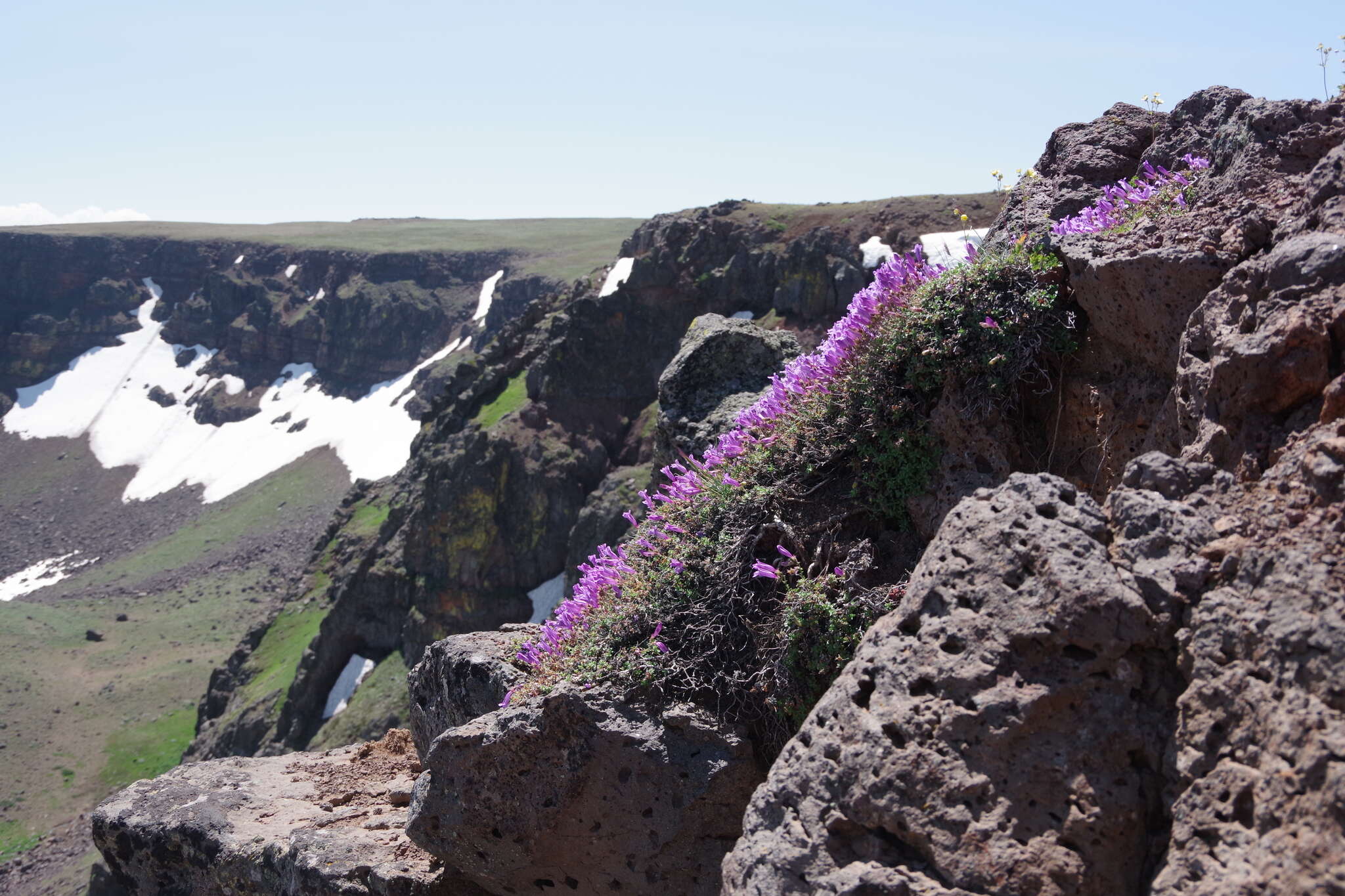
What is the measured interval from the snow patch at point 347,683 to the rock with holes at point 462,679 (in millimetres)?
34194

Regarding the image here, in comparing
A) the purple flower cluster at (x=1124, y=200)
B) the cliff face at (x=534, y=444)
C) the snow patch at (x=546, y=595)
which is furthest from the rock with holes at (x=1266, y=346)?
the snow patch at (x=546, y=595)

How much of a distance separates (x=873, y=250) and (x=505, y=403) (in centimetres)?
2096

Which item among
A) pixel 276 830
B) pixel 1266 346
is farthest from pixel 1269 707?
pixel 276 830

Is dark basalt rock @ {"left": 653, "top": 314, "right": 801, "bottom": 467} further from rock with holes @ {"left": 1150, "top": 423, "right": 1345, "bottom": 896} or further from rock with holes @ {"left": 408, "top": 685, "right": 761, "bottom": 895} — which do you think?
rock with holes @ {"left": 1150, "top": 423, "right": 1345, "bottom": 896}

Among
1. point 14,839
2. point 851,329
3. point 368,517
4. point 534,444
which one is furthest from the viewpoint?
point 368,517

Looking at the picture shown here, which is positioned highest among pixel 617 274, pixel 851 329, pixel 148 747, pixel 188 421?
pixel 617 274

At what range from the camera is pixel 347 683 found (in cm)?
4131

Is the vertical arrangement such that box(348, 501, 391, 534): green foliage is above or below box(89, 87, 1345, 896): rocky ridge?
below

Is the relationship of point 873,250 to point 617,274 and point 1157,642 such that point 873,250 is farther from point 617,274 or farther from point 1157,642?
point 1157,642

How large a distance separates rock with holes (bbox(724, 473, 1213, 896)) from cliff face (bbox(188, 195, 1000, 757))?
36502 mm

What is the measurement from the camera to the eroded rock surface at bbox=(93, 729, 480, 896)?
6.36m

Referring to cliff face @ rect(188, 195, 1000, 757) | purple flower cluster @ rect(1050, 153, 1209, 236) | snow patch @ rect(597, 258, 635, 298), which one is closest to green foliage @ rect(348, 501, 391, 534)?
cliff face @ rect(188, 195, 1000, 757)

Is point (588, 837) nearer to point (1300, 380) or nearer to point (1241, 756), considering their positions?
point (1241, 756)

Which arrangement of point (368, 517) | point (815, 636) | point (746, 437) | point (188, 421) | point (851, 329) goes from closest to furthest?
point (815, 636) < point (851, 329) < point (746, 437) < point (368, 517) < point (188, 421)
